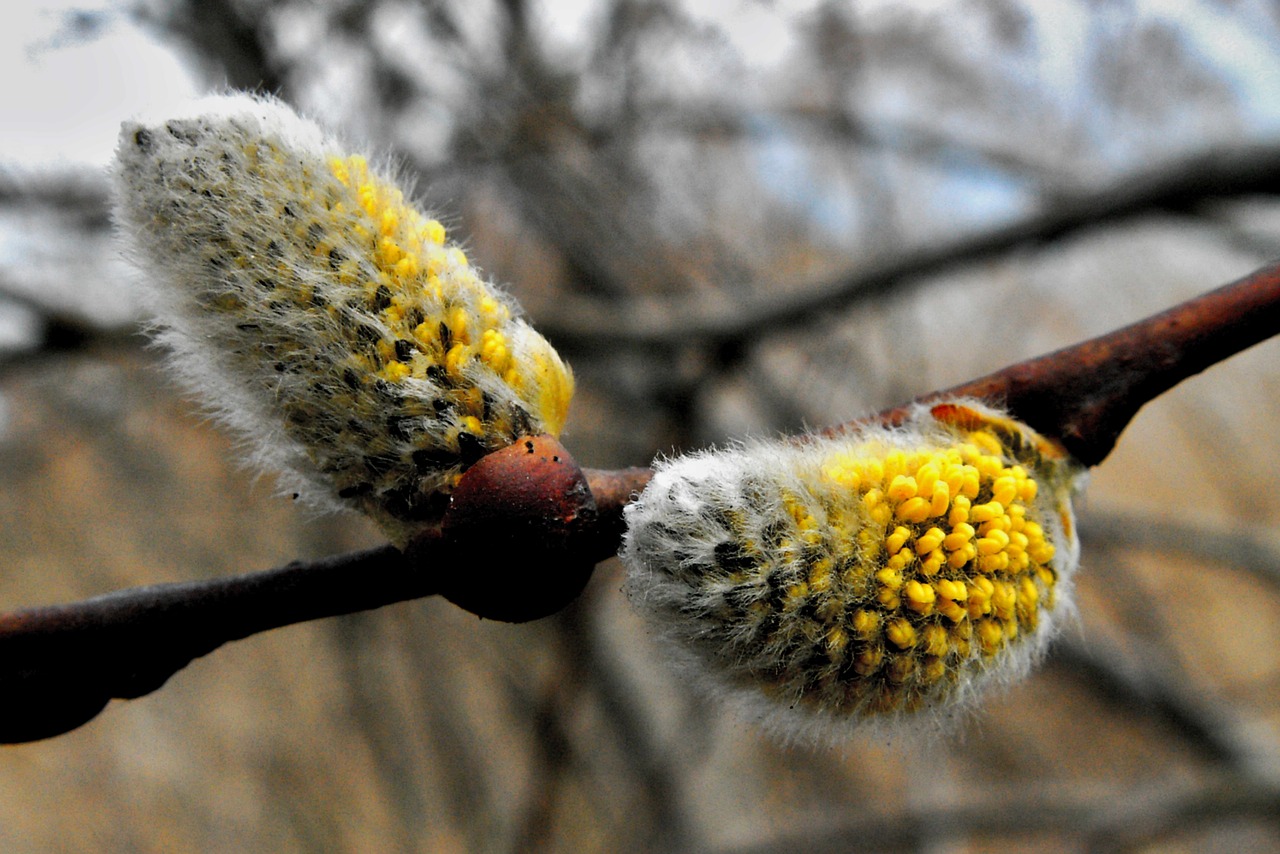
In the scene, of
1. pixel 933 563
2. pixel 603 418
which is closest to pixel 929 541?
pixel 933 563

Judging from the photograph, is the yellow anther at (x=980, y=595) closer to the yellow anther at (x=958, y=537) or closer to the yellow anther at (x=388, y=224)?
the yellow anther at (x=958, y=537)

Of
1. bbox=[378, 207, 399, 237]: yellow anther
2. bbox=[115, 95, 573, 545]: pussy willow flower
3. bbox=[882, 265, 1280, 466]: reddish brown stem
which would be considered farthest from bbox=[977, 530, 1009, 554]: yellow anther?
bbox=[378, 207, 399, 237]: yellow anther

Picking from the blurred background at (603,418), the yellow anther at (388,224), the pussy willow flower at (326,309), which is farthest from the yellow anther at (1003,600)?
the blurred background at (603,418)

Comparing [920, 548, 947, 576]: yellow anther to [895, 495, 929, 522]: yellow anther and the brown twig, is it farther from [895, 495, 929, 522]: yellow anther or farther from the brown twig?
the brown twig

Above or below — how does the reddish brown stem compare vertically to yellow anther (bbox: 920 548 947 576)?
above

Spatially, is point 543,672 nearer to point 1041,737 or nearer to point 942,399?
point 1041,737
